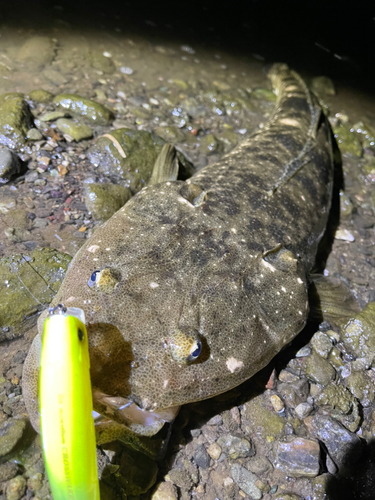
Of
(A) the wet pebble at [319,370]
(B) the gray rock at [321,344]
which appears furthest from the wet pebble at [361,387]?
(B) the gray rock at [321,344]

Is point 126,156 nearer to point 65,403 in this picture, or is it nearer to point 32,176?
point 32,176

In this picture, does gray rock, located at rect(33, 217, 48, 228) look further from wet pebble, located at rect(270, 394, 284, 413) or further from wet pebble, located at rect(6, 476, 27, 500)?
wet pebble, located at rect(270, 394, 284, 413)

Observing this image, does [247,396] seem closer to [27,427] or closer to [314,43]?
[27,427]

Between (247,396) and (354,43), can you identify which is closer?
(247,396)

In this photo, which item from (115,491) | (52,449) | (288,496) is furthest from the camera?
(288,496)

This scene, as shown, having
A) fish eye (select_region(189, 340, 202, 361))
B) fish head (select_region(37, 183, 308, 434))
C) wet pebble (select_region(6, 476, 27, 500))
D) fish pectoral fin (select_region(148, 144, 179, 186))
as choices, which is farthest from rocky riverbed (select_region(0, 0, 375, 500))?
fish eye (select_region(189, 340, 202, 361))

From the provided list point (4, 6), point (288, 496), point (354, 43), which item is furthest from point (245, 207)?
point (354, 43)

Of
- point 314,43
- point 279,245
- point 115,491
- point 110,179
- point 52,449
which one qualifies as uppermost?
point 314,43

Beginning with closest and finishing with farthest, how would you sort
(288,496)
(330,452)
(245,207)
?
(288,496) → (330,452) → (245,207)
